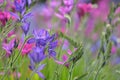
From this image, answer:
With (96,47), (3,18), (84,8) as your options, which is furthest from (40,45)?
(96,47)

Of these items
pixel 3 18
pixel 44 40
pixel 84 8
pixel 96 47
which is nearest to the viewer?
pixel 44 40

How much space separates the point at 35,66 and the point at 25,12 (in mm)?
250

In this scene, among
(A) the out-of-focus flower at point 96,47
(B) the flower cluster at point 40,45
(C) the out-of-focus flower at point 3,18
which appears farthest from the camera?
(A) the out-of-focus flower at point 96,47

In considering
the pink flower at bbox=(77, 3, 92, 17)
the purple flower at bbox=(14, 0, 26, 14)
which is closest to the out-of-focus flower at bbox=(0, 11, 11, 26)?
the purple flower at bbox=(14, 0, 26, 14)

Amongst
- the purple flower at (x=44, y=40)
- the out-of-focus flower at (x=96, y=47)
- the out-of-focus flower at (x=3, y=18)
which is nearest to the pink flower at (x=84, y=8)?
the out-of-focus flower at (x=96, y=47)

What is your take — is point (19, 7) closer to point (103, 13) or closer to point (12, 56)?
point (12, 56)

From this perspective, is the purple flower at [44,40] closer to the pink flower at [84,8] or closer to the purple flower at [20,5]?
the purple flower at [20,5]

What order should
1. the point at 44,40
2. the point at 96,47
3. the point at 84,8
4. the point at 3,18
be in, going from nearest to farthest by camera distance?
the point at 44,40 → the point at 3,18 → the point at 84,8 → the point at 96,47

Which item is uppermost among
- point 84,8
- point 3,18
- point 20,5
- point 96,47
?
point 20,5

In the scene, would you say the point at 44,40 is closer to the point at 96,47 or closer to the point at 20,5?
the point at 20,5

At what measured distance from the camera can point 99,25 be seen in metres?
5.57

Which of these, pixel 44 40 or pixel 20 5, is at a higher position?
pixel 20 5

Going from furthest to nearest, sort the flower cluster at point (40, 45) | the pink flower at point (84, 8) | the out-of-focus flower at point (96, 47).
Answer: the out-of-focus flower at point (96, 47) → the pink flower at point (84, 8) → the flower cluster at point (40, 45)

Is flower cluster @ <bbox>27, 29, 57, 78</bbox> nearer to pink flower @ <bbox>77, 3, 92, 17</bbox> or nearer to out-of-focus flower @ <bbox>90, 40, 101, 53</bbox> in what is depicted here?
pink flower @ <bbox>77, 3, 92, 17</bbox>
